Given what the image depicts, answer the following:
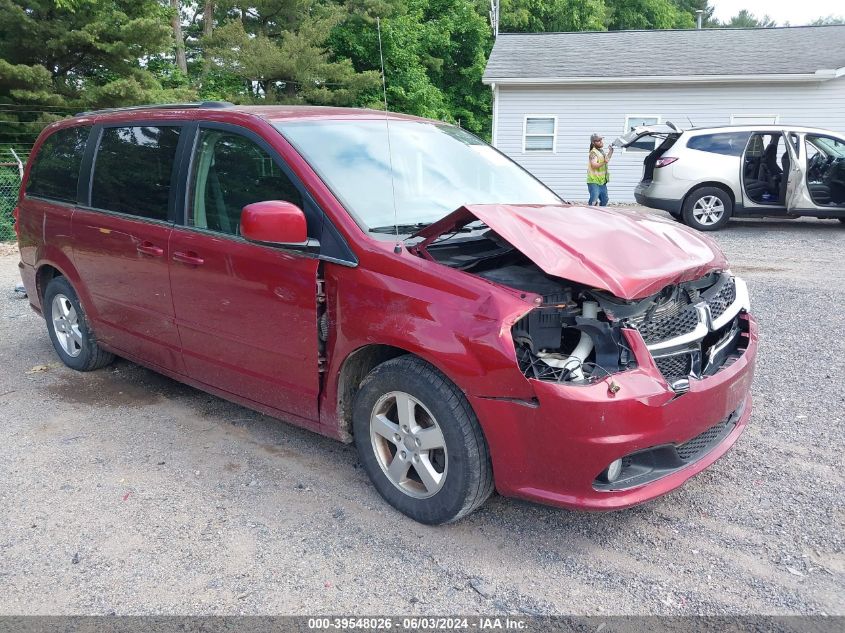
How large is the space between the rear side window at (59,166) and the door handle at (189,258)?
1456 mm

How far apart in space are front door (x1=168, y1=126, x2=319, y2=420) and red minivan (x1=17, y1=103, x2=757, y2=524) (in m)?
0.01

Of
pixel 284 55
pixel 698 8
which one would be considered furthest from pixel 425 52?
pixel 698 8

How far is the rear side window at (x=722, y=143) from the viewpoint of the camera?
11.7 meters

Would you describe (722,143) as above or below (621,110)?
below

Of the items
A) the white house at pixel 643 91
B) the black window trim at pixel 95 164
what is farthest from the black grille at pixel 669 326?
the white house at pixel 643 91

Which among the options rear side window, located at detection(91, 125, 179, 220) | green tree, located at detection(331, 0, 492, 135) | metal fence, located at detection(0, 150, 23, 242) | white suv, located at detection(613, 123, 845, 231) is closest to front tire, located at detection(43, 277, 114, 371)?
rear side window, located at detection(91, 125, 179, 220)

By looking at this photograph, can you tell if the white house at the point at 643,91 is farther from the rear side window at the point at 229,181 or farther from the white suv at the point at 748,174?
the rear side window at the point at 229,181

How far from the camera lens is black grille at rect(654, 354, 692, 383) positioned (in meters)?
2.92

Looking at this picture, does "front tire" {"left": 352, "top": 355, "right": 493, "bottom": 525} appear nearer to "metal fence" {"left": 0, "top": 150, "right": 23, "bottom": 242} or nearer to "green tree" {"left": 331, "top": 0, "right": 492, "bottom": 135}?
"metal fence" {"left": 0, "top": 150, "right": 23, "bottom": 242}

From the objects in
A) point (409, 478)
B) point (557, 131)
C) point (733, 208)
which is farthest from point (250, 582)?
point (557, 131)

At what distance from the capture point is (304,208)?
11.0 feet

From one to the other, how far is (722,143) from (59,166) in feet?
34.3

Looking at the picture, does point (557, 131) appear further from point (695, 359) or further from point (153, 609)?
point (153, 609)

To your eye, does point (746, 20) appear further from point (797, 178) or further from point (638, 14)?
point (797, 178)
